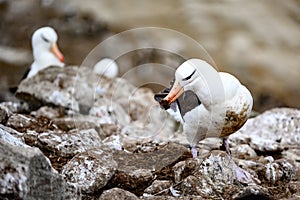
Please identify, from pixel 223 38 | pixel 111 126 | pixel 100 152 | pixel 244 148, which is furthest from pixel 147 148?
pixel 223 38

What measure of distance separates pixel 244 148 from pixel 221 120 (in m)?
0.95

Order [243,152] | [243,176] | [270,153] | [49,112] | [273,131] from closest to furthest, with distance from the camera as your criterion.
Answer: [243,176], [243,152], [270,153], [273,131], [49,112]

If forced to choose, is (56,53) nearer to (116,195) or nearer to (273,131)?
(273,131)

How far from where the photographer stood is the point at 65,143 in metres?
4.37

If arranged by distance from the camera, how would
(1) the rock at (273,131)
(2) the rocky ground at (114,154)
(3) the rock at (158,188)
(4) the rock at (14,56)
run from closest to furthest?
1. (2) the rocky ground at (114,154)
2. (3) the rock at (158,188)
3. (1) the rock at (273,131)
4. (4) the rock at (14,56)

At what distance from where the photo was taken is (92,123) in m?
5.74

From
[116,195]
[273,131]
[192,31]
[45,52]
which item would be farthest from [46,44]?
[192,31]

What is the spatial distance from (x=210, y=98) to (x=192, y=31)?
10043mm

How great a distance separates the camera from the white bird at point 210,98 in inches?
163

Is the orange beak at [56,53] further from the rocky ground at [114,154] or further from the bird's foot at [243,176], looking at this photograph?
the bird's foot at [243,176]

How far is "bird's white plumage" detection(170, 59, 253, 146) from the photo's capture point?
4.14 metres

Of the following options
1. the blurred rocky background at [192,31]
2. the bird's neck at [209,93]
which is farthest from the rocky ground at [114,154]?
the blurred rocky background at [192,31]

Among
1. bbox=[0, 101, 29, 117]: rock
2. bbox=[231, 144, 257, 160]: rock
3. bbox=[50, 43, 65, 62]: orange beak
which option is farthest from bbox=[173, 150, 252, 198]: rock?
bbox=[50, 43, 65, 62]: orange beak

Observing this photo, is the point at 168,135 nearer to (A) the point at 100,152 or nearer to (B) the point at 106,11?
(A) the point at 100,152
